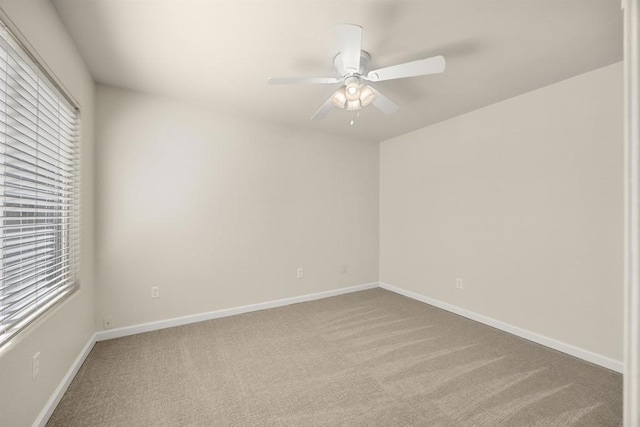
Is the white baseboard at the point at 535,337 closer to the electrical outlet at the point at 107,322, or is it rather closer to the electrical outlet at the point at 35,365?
the electrical outlet at the point at 107,322

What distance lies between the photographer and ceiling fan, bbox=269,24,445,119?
1.53 metres

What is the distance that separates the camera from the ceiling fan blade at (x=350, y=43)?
1.42m

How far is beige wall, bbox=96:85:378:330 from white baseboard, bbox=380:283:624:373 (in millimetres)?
1226

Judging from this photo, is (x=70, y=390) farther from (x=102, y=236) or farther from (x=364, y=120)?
(x=364, y=120)

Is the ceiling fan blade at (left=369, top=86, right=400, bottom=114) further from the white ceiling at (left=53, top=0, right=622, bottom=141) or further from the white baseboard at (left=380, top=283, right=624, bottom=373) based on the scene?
the white baseboard at (left=380, top=283, right=624, bottom=373)

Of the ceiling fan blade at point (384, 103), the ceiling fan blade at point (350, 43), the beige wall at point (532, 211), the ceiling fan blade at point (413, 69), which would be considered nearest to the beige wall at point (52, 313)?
the ceiling fan blade at point (350, 43)

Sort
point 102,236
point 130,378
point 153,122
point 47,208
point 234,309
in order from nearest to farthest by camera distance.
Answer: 1. point 47,208
2. point 130,378
3. point 102,236
4. point 153,122
5. point 234,309

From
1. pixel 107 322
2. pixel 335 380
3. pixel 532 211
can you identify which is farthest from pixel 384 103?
pixel 107 322

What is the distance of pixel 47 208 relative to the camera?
1.72 meters

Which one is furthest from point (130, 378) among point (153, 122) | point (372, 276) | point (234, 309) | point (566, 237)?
point (566, 237)

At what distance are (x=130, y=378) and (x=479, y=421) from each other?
2320 mm

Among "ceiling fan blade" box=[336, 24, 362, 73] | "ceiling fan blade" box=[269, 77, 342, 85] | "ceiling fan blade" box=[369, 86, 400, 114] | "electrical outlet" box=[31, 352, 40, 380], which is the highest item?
"ceiling fan blade" box=[336, 24, 362, 73]

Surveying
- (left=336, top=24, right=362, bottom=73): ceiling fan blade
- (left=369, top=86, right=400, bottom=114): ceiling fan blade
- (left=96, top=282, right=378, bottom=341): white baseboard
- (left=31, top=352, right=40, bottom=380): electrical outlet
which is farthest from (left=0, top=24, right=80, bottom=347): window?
(left=369, top=86, right=400, bottom=114): ceiling fan blade

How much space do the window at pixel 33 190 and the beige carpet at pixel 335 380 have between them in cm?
77
